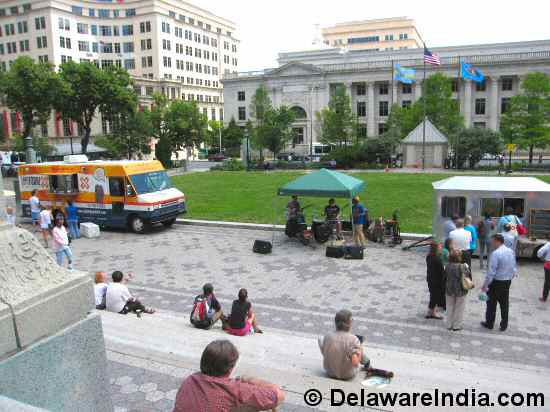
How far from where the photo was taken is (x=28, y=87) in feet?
154

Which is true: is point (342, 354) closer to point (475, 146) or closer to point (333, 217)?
point (333, 217)

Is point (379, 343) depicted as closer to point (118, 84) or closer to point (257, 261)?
point (257, 261)

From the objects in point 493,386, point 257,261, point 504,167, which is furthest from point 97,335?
point 504,167

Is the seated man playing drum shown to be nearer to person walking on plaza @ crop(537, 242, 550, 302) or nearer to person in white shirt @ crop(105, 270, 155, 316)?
person walking on plaza @ crop(537, 242, 550, 302)

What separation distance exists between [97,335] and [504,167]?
1889 inches

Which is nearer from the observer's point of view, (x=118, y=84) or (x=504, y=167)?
(x=504, y=167)

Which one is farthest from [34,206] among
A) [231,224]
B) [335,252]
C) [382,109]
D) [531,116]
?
[382,109]

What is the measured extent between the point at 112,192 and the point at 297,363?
51.0 feet

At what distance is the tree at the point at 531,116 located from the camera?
50.0 meters

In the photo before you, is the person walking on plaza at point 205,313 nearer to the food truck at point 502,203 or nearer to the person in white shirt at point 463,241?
the person in white shirt at point 463,241

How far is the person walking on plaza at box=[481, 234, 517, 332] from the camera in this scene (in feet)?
29.6

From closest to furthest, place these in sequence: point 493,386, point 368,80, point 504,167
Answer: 1. point 493,386
2. point 504,167
3. point 368,80

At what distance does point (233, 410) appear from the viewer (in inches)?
130

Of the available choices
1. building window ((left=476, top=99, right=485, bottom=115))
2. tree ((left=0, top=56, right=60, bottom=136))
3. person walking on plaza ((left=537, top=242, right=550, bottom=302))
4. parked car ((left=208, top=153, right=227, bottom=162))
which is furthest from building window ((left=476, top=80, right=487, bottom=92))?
person walking on plaza ((left=537, top=242, right=550, bottom=302))
